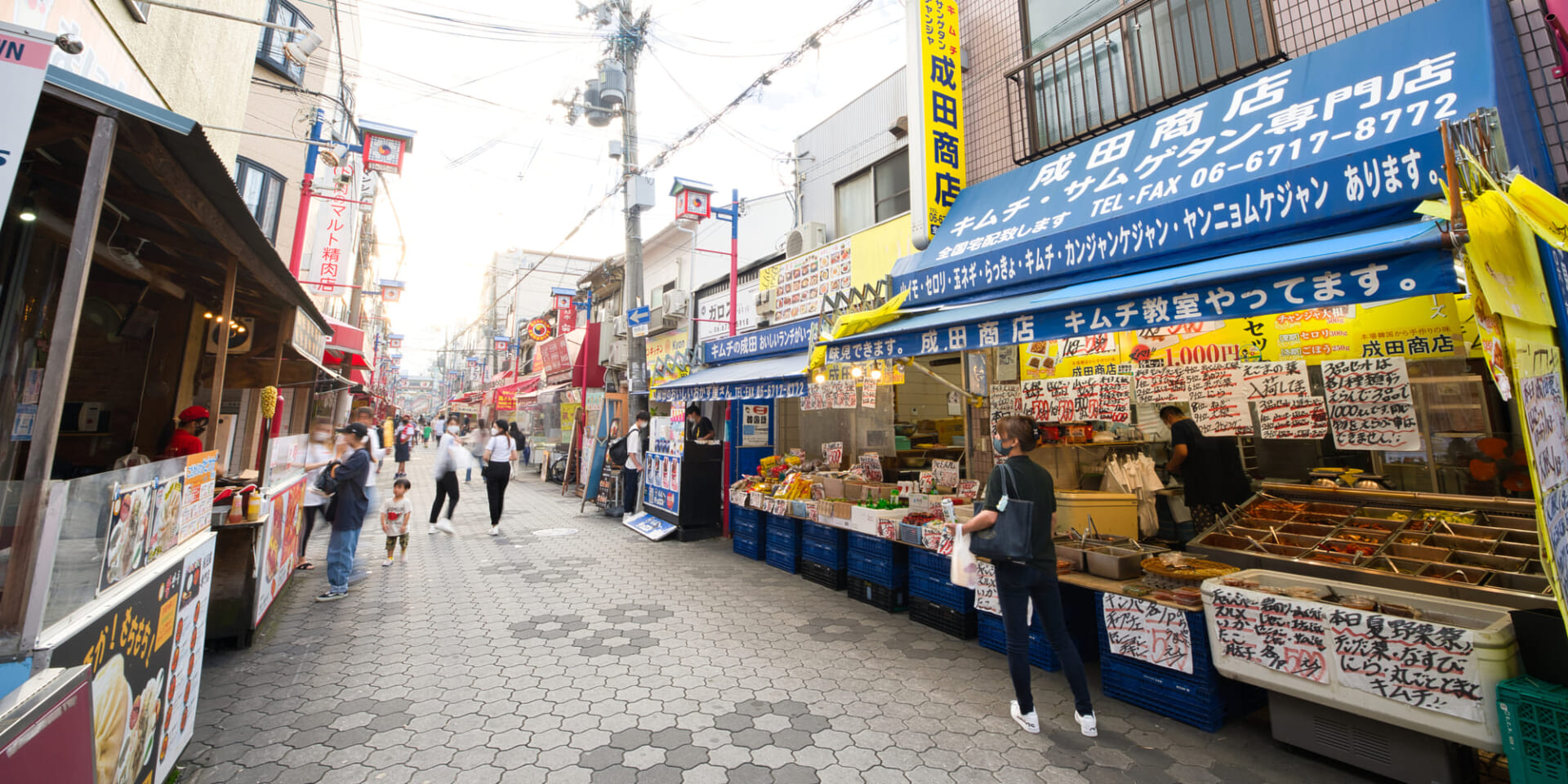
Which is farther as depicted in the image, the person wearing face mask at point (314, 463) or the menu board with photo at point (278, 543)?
the person wearing face mask at point (314, 463)

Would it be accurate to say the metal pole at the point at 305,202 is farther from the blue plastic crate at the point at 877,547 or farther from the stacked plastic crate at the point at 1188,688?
the stacked plastic crate at the point at 1188,688

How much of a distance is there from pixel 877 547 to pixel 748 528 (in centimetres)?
301

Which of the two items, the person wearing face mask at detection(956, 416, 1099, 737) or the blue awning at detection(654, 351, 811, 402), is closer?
the person wearing face mask at detection(956, 416, 1099, 737)

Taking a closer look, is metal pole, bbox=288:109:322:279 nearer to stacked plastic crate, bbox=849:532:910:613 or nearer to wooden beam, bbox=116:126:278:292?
wooden beam, bbox=116:126:278:292

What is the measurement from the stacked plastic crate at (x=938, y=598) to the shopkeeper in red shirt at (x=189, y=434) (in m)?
6.86

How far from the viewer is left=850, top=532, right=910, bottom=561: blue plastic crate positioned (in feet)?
21.2

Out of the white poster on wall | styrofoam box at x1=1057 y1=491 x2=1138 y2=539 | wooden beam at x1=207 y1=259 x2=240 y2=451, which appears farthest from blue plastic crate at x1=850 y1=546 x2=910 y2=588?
the white poster on wall

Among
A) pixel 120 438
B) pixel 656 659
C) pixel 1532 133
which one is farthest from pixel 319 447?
pixel 1532 133

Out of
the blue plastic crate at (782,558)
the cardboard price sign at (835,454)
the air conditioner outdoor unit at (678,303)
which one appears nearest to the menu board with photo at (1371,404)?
the cardboard price sign at (835,454)

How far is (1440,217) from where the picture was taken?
2.83 meters

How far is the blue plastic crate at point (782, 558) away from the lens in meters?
Answer: 8.13

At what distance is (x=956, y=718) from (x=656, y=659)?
2486mm

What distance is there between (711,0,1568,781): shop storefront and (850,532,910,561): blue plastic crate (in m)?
0.04

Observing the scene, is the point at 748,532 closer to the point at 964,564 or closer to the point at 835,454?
the point at 835,454
